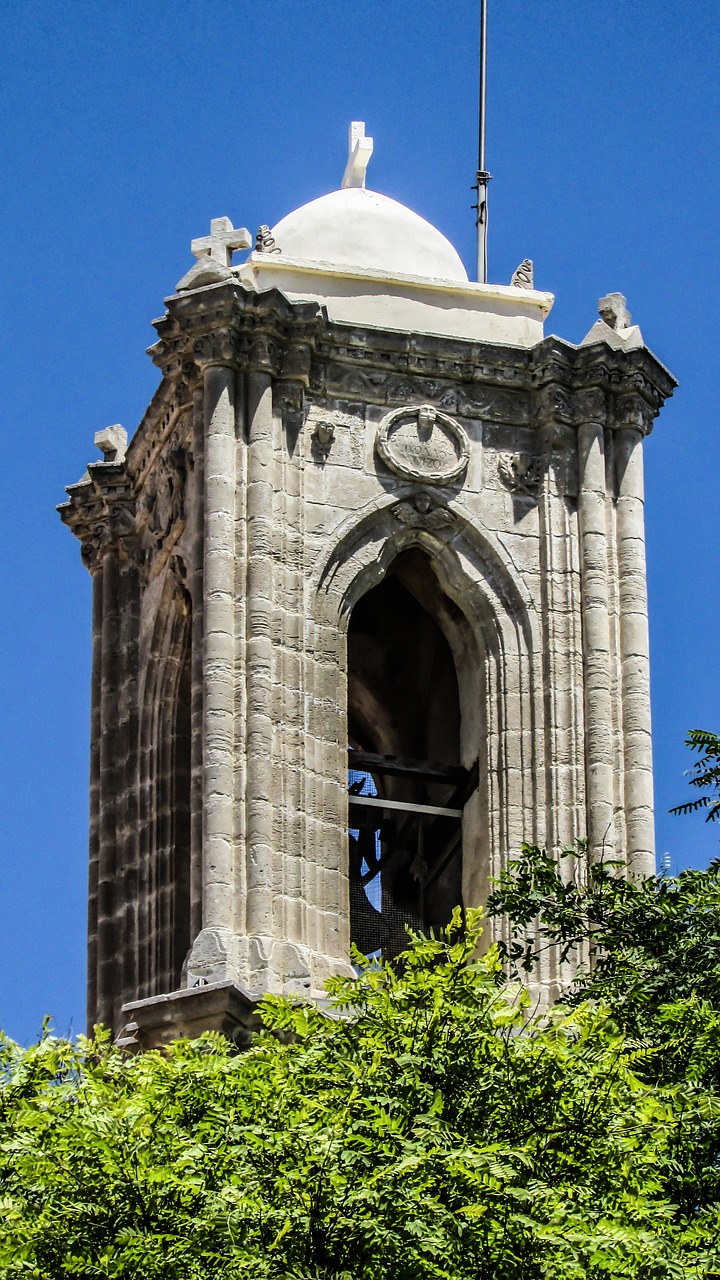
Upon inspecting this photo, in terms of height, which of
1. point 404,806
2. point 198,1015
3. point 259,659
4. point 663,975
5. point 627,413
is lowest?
point 663,975

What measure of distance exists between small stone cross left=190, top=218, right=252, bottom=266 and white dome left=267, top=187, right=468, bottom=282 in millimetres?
1223

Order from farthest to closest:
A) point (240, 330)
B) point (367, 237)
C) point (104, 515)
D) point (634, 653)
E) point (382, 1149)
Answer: point (104, 515) → point (367, 237) → point (634, 653) → point (240, 330) → point (382, 1149)

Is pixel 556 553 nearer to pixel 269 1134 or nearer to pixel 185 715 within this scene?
pixel 185 715

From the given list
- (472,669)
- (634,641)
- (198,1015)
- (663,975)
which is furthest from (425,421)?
(663,975)

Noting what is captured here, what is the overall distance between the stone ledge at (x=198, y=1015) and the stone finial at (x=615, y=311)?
8743 millimetres

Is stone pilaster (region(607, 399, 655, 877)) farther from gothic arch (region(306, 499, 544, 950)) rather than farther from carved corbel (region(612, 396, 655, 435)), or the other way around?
gothic arch (region(306, 499, 544, 950))

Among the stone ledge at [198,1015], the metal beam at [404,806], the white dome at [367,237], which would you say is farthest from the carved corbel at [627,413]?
the stone ledge at [198,1015]

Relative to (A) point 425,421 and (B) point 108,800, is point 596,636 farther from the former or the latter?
(B) point 108,800

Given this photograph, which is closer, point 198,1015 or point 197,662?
point 198,1015

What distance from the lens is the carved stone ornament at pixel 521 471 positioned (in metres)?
46.0

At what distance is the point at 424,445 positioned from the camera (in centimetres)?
4575

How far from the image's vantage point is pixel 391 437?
1797 inches

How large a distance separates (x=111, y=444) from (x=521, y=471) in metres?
4.83

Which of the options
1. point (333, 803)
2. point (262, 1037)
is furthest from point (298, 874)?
point (262, 1037)
